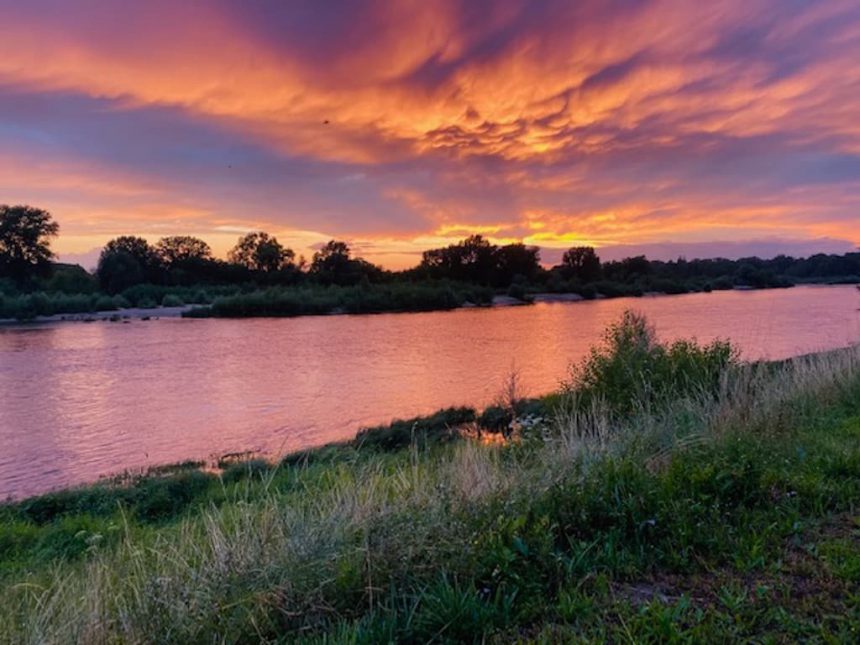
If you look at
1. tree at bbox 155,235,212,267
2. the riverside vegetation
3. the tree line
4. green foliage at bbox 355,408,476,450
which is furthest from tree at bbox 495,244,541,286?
the riverside vegetation

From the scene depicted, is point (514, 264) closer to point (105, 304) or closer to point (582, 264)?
point (582, 264)

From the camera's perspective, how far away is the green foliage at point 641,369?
12.1 m

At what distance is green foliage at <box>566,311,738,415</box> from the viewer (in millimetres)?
12148

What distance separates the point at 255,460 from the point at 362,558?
10821 millimetres

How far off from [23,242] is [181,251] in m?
30.3

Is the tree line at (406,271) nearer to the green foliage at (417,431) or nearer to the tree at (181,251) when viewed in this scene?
the tree at (181,251)

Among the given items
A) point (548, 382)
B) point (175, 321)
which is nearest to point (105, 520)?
point (548, 382)

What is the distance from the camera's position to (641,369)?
12.8 m

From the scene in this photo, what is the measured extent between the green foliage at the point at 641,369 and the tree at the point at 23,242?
8737 centimetres

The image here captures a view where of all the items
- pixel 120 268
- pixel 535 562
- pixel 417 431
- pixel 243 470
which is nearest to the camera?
pixel 535 562

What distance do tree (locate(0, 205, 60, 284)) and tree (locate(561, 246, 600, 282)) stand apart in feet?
282

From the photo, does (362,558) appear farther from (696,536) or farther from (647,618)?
(696,536)

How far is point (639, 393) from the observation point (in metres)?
11.7

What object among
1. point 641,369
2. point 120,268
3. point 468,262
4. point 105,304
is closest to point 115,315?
point 105,304
